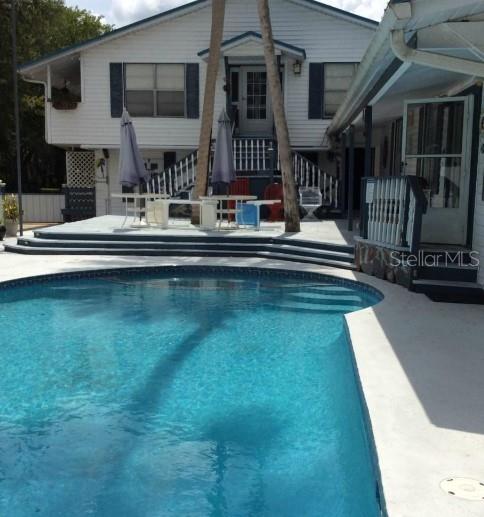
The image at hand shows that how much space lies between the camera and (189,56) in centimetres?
1800

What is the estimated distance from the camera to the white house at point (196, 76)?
17.6 metres

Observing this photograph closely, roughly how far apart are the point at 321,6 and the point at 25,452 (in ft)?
54.3

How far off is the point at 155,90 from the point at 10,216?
6.59 metres

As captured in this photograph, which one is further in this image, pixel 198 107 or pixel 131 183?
pixel 198 107

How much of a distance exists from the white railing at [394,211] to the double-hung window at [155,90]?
1034 centimetres

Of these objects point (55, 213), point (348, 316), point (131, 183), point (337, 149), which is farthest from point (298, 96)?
point (348, 316)

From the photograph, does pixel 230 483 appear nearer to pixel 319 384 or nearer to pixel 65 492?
pixel 65 492

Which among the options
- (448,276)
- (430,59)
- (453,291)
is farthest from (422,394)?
(448,276)

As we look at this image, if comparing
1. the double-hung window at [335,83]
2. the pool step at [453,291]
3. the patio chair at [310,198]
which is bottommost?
the pool step at [453,291]

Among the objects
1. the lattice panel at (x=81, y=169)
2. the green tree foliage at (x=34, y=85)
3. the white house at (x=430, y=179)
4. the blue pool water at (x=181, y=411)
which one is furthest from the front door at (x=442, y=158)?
the green tree foliage at (x=34, y=85)

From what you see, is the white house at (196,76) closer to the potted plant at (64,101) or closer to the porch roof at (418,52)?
the potted plant at (64,101)

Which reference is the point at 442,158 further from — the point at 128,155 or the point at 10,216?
the point at 10,216

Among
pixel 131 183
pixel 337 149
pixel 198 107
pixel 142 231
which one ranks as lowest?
pixel 142 231

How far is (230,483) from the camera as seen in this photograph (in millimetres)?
3441
